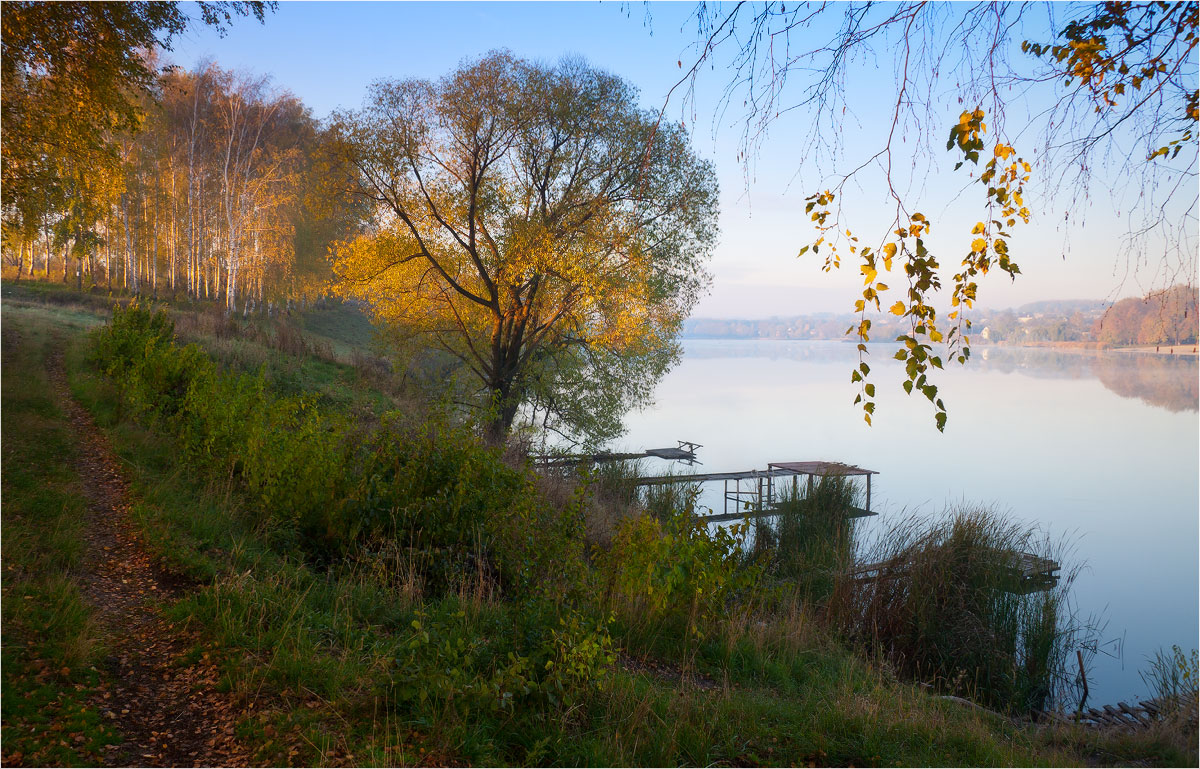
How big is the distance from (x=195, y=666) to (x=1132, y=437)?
171 feet

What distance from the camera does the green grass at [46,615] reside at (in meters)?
3.04

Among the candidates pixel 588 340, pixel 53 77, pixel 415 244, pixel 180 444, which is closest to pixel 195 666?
pixel 180 444

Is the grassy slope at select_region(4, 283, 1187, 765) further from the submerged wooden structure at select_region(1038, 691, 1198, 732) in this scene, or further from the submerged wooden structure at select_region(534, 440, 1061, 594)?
the submerged wooden structure at select_region(534, 440, 1061, 594)

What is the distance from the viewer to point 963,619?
863 cm

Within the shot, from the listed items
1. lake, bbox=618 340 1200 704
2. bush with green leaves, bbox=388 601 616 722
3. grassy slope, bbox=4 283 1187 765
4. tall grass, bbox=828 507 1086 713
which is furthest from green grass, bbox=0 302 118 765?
tall grass, bbox=828 507 1086 713

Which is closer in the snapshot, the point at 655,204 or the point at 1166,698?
the point at 1166,698

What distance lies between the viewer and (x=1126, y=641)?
12984 mm

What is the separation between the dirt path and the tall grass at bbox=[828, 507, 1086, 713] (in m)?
6.75

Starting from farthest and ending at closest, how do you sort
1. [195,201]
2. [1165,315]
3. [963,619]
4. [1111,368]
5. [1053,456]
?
[1111,368] < [1053,456] < [195,201] < [963,619] < [1165,315]

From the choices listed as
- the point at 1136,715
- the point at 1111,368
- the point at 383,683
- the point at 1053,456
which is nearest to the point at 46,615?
the point at 383,683

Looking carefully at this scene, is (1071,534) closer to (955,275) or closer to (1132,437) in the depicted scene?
(955,275)

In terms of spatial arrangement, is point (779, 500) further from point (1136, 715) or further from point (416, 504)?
point (416, 504)

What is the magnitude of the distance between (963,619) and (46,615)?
9.22 meters

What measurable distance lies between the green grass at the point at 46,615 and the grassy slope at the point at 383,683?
2cm
